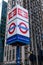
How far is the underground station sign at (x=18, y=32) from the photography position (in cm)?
1603

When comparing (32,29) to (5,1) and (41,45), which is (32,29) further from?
A: (5,1)

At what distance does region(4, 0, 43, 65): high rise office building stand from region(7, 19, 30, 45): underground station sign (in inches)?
1807

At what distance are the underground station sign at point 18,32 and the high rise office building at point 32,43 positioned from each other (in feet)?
151

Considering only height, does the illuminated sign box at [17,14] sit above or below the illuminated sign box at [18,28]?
above

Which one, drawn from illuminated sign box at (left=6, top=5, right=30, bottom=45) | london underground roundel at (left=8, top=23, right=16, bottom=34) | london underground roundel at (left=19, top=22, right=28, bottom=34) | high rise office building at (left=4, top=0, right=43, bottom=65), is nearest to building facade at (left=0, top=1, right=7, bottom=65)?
high rise office building at (left=4, top=0, right=43, bottom=65)

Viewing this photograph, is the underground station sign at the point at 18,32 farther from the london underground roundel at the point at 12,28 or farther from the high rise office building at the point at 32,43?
the high rise office building at the point at 32,43

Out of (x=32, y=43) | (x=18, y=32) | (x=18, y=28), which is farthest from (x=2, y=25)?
(x=18, y=32)

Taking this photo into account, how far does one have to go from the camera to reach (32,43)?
67.9 m

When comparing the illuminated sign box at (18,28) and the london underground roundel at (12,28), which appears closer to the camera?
the illuminated sign box at (18,28)

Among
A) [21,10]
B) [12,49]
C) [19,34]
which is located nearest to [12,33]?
[19,34]

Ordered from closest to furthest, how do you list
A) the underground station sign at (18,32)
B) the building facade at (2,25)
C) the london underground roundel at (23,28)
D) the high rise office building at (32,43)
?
the underground station sign at (18,32)
the london underground roundel at (23,28)
the high rise office building at (32,43)
the building facade at (2,25)

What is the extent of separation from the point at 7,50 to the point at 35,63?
2181 centimetres

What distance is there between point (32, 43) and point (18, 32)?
52327 millimetres

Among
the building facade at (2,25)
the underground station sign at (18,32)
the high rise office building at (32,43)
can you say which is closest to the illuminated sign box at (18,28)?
the underground station sign at (18,32)
